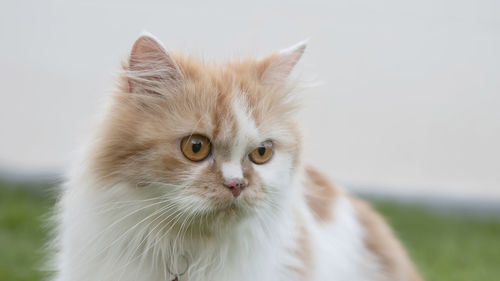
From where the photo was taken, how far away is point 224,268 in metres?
1.77

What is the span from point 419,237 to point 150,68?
316 cm

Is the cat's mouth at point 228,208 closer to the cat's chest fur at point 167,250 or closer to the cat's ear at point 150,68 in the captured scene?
the cat's chest fur at point 167,250

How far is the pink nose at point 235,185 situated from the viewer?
1.53m

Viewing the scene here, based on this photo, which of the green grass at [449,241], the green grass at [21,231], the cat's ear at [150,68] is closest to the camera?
the cat's ear at [150,68]

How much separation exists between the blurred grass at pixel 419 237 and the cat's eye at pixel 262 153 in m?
1.72

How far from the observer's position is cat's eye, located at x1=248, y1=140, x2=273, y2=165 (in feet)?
5.44

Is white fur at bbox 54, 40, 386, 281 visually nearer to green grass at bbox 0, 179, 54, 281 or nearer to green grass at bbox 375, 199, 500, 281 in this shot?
green grass at bbox 0, 179, 54, 281

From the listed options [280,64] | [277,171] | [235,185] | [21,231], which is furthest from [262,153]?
[21,231]

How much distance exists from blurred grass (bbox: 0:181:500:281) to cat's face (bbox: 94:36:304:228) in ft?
5.15

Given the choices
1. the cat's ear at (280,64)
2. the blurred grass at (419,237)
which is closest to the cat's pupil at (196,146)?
the cat's ear at (280,64)

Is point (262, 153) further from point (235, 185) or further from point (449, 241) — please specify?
point (449, 241)

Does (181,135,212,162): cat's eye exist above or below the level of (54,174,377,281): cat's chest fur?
above

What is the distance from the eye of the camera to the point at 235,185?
1538 millimetres

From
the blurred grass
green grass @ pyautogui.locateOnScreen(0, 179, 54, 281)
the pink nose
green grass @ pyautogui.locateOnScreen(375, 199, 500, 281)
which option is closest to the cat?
the pink nose
